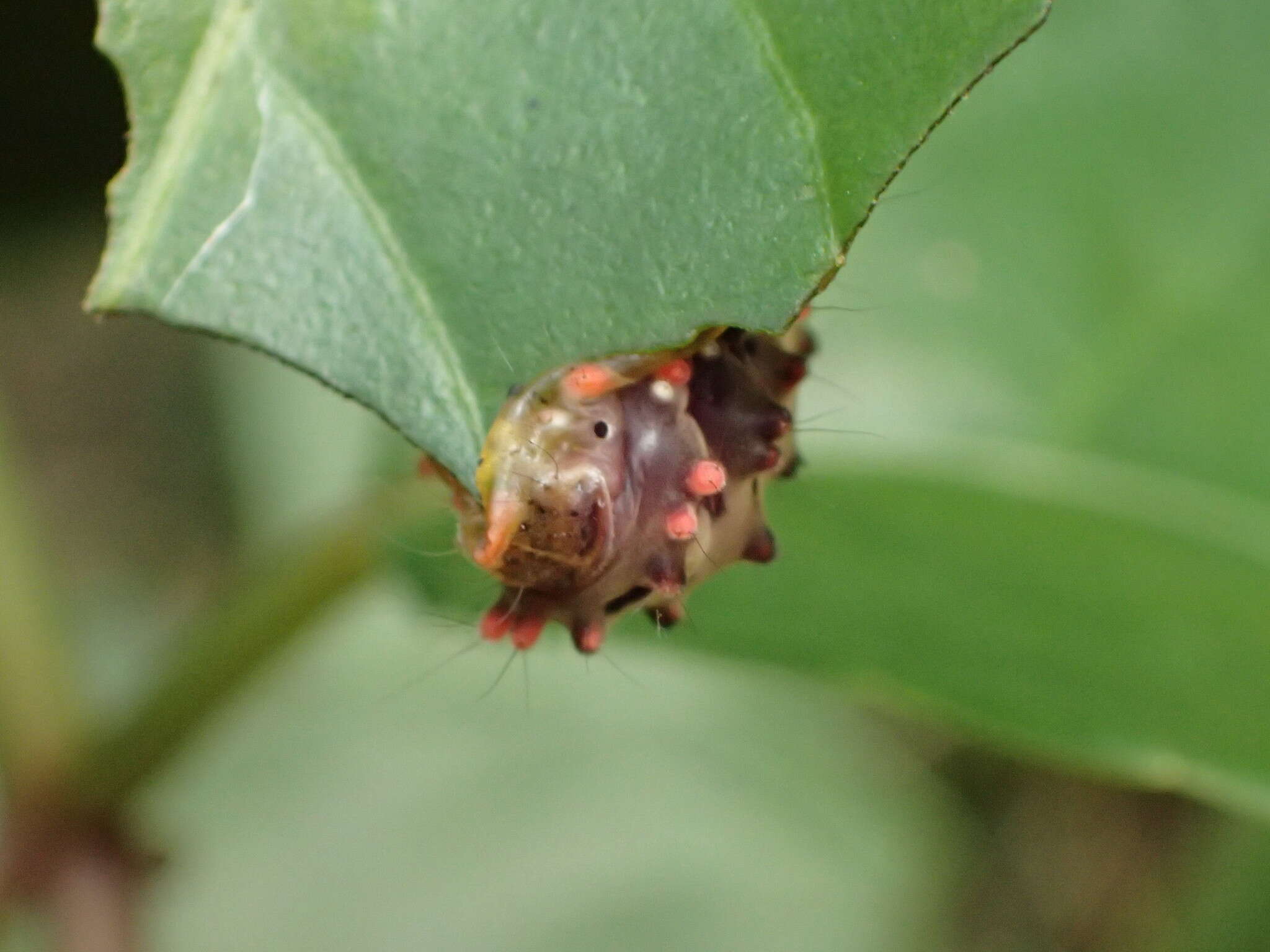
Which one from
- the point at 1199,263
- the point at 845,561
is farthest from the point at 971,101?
the point at 845,561

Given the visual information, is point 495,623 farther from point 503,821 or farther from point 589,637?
point 503,821

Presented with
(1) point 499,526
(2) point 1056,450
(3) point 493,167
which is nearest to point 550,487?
(1) point 499,526

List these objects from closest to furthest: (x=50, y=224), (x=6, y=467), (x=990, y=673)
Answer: (x=990, y=673) < (x=6, y=467) < (x=50, y=224)

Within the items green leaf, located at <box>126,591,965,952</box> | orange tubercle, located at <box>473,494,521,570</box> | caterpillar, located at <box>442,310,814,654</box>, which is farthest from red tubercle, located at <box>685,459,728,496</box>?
green leaf, located at <box>126,591,965,952</box>

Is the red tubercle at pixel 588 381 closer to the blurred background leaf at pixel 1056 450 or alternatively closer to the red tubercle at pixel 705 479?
the red tubercle at pixel 705 479

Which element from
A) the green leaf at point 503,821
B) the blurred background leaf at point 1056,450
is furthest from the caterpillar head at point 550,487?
the green leaf at point 503,821

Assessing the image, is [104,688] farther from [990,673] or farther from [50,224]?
[990,673]
